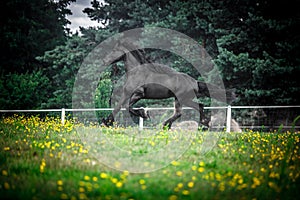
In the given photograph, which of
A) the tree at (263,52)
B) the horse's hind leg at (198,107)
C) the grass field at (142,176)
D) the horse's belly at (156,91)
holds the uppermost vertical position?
the tree at (263,52)

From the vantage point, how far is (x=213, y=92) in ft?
34.3

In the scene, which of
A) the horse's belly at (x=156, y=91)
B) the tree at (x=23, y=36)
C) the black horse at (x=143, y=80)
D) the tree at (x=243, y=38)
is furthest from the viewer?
the tree at (x=23, y=36)

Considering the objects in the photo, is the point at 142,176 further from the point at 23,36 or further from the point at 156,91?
the point at 23,36

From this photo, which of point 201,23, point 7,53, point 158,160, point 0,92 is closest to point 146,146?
point 158,160

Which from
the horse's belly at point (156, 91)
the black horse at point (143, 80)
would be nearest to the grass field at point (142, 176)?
the black horse at point (143, 80)

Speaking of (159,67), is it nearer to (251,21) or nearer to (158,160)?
(158,160)

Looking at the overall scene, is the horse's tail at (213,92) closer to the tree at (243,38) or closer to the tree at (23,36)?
the tree at (243,38)

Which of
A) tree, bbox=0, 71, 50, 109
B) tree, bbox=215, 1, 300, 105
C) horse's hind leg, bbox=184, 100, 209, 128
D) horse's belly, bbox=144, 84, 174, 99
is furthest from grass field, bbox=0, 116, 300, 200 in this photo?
tree, bbox=0, 71, 50, 109

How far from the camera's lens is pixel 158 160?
4.71 m

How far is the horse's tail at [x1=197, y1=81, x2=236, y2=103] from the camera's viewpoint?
10.2 metres

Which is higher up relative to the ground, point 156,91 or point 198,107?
point 156,91

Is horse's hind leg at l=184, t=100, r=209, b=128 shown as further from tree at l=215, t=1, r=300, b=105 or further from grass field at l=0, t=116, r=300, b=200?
tree at l=215, t=1, r=300, b=105

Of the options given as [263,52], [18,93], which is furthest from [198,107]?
[18,93]

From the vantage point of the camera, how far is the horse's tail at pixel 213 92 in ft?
33.4
